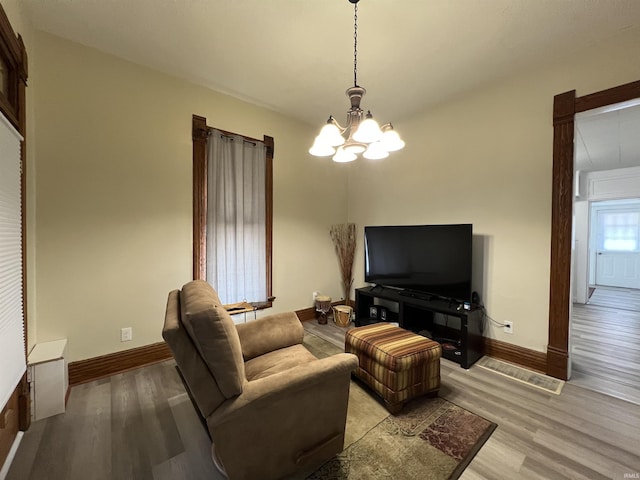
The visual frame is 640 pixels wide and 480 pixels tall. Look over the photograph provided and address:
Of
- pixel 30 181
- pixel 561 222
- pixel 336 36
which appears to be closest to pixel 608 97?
pixel 561 222

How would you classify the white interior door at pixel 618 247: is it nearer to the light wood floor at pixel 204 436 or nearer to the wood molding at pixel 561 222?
the wood molding at pixel 561 222

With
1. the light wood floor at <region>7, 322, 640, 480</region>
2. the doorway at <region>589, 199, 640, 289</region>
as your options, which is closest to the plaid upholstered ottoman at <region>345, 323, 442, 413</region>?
the light wood floor at <region>7, 322, 640, 480</region>

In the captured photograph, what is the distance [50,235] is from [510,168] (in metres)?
4.15

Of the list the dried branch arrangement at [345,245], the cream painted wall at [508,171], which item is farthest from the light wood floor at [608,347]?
the dried branch arrangement at [345,245]

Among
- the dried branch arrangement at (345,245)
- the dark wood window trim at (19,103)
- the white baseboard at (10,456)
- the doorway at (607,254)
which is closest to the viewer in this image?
the white baseboard at (10,456)

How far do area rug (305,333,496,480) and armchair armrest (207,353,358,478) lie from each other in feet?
0.44

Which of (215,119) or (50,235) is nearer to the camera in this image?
(50,235)

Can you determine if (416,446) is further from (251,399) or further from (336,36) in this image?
(336,36)

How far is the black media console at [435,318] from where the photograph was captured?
8.34ft

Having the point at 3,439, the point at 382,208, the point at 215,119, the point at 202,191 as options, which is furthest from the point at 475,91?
the point at 3,439

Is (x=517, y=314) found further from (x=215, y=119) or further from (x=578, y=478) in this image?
Answer: (x=215, y=119)

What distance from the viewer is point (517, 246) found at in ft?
8.44

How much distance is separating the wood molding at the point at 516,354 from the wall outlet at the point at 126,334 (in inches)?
139

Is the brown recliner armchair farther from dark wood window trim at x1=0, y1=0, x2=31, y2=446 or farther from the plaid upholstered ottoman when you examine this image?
dark wood window trim at x1=0, y1=0, x2=31, y2=446
